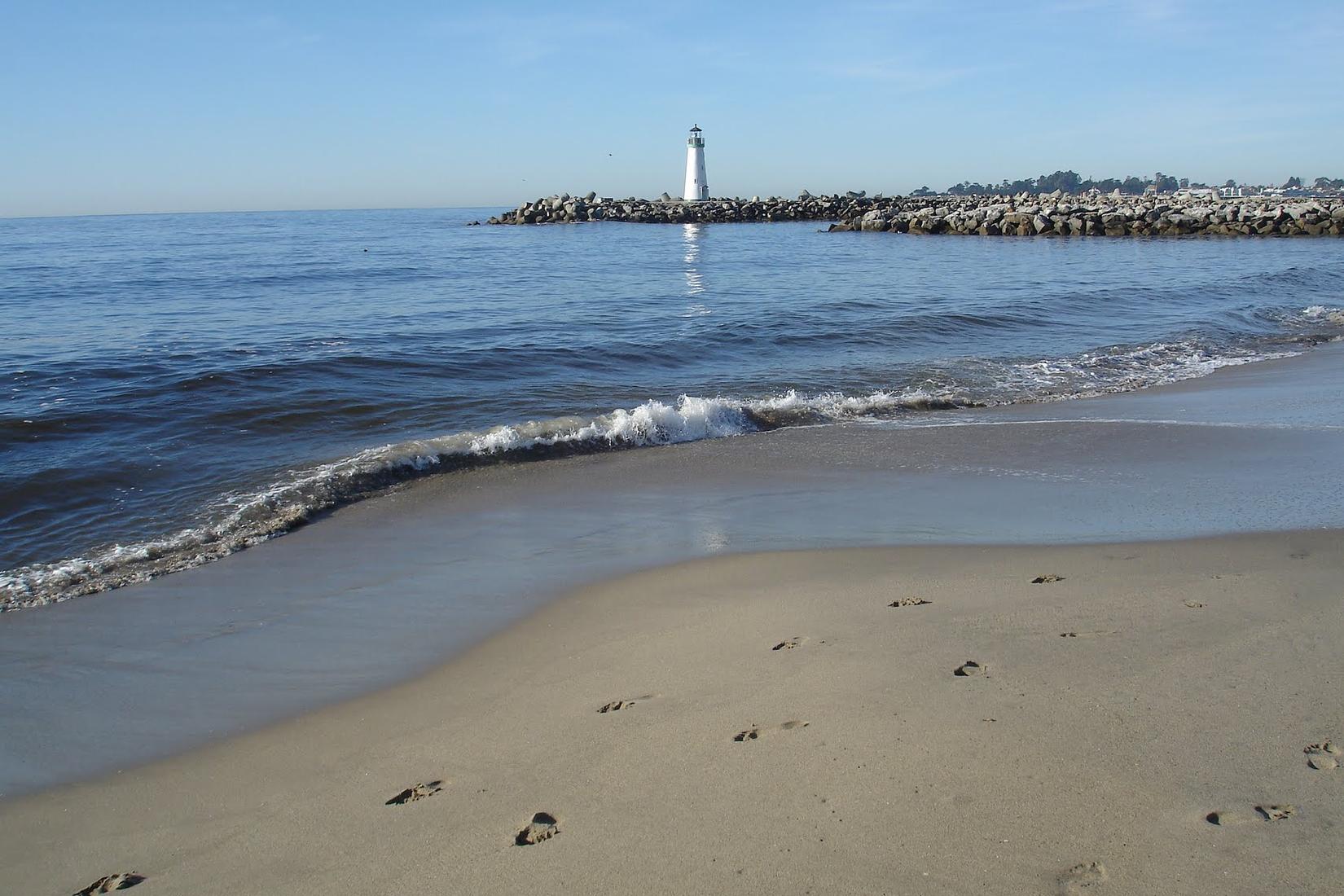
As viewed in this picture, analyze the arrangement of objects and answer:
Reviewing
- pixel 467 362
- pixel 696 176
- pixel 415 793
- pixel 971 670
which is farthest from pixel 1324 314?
pixel 696 176

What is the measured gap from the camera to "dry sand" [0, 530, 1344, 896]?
8.21ft

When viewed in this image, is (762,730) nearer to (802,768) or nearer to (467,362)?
(802,768)

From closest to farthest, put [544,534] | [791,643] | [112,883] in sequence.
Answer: [112,883]
[791,643]
[544,534]

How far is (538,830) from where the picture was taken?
108 inches

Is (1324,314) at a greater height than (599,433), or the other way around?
(1324,314)

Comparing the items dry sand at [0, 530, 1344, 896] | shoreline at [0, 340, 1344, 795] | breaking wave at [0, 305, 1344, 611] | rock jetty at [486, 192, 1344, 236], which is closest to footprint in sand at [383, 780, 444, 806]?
dry sand at [0, 530, 1344, 896]

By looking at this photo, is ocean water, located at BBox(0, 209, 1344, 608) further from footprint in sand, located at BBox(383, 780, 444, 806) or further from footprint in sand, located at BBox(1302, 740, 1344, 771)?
footprint in sand, located at BBox(1302, 740, 1344, 771)

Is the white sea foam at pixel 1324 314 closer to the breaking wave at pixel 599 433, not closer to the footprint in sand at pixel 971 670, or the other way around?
the breaking wave at pixel 599 433

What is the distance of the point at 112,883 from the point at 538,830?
1.30m

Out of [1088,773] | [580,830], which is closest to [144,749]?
[580,830]

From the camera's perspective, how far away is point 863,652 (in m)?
3.83

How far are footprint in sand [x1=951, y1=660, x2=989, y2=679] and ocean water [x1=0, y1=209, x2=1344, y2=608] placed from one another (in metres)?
4.59

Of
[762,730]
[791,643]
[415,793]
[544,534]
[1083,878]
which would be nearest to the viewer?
[1083,878]

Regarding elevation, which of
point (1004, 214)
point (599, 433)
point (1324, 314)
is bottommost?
point (599, 433)
